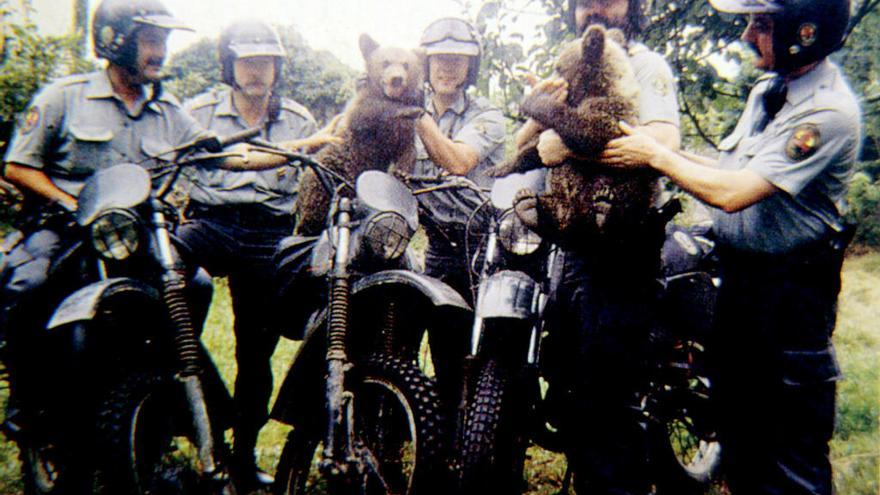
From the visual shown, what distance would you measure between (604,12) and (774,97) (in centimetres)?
85

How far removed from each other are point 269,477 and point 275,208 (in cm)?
171

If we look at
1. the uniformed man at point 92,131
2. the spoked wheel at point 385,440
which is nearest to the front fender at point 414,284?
the spoked wheel at point 385,440

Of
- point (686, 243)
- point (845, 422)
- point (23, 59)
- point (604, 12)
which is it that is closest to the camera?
point (604, 12)

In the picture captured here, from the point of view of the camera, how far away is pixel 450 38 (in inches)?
154

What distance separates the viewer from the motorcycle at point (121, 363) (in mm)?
2449

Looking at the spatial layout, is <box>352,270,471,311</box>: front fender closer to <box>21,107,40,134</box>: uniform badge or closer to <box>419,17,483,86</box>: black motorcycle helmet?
<box>419,17,483,86</box>: black motorcycle helmet

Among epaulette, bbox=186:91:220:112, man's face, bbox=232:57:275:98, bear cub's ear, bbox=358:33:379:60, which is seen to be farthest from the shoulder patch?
epaulette, bbox=186:91:220:112

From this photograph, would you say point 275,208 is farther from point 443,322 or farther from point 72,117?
point 443,322

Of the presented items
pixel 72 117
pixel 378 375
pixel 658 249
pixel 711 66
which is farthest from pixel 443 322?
pixel 711 66

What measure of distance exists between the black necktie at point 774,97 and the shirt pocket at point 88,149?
339 centimetres

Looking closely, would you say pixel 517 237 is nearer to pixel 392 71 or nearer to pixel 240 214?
pixel 392 71

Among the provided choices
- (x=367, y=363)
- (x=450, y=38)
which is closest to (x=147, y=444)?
(x=367, y=363)

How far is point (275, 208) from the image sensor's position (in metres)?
4.02

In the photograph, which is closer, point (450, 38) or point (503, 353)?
point (503, 353)
